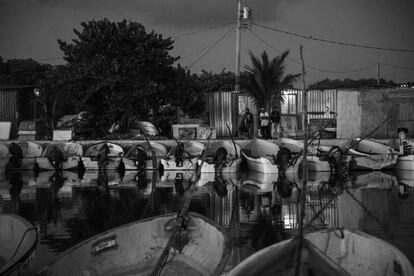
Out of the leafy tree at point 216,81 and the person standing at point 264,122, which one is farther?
the leafy tree at point 216,81

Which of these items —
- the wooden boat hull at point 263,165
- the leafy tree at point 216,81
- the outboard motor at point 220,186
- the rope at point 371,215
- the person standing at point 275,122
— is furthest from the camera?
the leafy tree at point 216,81

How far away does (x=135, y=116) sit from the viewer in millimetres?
26516

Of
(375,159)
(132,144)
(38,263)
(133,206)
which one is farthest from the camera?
(132,144)

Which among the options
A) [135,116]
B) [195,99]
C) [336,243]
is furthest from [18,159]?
[336,243]

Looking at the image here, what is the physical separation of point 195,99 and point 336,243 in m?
21.7

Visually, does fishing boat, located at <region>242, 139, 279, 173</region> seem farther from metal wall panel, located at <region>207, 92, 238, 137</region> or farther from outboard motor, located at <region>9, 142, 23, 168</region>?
outboard motor, located at <region>9, 142, 23, 168</region>

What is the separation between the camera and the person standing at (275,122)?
2494cm

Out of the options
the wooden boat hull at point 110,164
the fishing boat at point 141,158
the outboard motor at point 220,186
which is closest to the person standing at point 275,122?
the outboard motor at point 220,186

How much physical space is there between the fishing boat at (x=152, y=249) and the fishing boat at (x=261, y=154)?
1417 centimetres

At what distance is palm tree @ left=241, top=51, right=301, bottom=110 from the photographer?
25594 mm

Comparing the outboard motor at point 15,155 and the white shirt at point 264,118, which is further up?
the white shirt at point 264,118

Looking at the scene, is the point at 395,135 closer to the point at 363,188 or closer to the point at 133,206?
the point at 363,188

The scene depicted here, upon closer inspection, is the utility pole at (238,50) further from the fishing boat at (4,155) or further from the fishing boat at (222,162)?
the fishing boat at (4,155)

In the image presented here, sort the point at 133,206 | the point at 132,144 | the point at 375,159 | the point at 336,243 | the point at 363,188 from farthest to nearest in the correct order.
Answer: the point at 132,144
the point at 375,159
the point at 363,188
the point at 133,206
the point at 336,243
